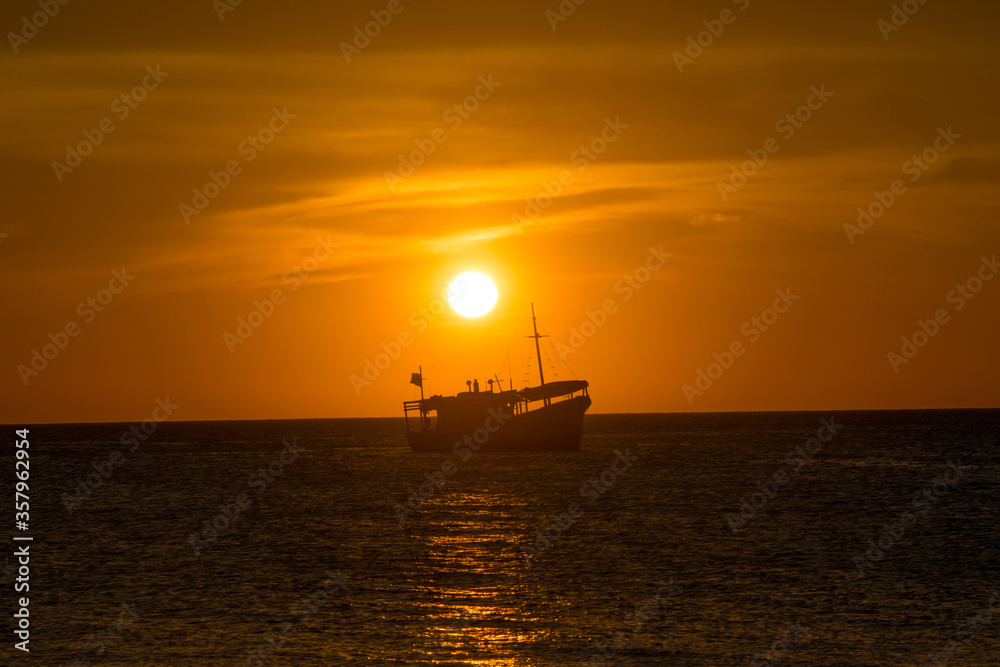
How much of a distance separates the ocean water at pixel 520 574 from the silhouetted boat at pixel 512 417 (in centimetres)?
2885

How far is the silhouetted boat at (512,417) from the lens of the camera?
107188 millimetres

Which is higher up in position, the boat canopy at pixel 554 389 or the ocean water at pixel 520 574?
the boat canopy at pixel 554 389

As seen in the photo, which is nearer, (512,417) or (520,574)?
(520,574)

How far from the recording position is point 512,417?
107938 mm

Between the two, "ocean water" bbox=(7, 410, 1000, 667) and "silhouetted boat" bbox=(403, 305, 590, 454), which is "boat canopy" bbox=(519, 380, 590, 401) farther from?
"ocean water" bbox=(7, 410, 1000, 667)

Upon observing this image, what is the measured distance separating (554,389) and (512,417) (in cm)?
600

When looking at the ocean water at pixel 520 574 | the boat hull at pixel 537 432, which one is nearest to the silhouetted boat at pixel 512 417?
the boat hull at pixel 537 432

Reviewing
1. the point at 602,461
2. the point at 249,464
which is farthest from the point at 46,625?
the point at 249,464

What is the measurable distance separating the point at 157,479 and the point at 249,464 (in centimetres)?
3187

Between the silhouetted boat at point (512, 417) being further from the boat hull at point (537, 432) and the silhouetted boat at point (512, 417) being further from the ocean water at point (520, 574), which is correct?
the ocean water at point (520, 574)

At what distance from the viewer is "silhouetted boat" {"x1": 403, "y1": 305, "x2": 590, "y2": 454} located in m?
107

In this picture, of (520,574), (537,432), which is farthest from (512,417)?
(520,574)

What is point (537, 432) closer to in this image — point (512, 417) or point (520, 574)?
point (512, 417)

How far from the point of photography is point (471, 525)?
166 feet
